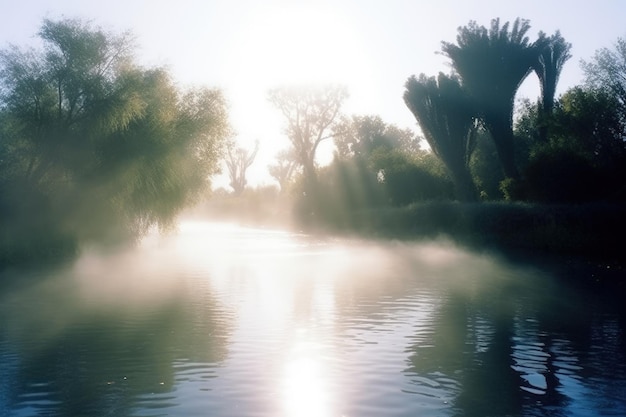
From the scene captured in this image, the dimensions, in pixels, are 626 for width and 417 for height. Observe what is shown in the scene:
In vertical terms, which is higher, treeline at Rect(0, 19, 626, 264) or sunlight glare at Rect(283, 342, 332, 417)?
treeline at Rect(0, 19, 626, 264)

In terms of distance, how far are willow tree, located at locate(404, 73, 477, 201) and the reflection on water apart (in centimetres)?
3067

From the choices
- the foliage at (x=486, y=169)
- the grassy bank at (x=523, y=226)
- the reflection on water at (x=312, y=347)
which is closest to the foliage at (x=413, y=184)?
the foliage at (x=486, y=169)

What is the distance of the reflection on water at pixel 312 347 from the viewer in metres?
9.59

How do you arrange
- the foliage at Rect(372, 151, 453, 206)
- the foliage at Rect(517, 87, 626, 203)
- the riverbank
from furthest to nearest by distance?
the foliage at Rect(372, 151, 453, 206) < the foliage at Rect(517, 87, 626, 203) < the riverbank

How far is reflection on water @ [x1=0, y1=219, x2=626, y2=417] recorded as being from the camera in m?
9.59

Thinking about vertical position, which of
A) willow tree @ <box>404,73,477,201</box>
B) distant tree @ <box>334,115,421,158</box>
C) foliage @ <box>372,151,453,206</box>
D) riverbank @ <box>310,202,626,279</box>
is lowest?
riverbank @ <box>310,202,626,279</box>

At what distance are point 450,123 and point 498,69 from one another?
231 inches

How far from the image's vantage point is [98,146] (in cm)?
3675

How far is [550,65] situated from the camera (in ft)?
188

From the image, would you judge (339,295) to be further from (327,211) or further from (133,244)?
(327,211)

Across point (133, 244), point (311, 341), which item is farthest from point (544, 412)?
point (133, 244)

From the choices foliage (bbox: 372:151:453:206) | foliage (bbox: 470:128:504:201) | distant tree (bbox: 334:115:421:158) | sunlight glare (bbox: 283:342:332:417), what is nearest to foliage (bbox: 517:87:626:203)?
foliage (bbox: 470:128:504:201)

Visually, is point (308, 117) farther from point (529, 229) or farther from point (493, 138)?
point (529, 229)

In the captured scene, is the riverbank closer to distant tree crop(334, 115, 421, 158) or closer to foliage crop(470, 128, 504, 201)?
foliage crop(470, 128, 504, 201)
